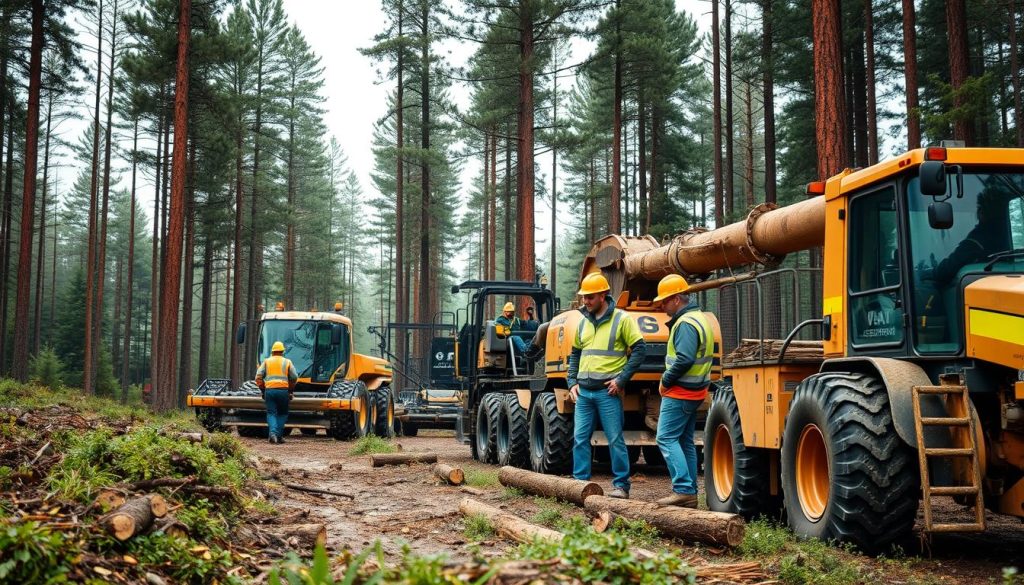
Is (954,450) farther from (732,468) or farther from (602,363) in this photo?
(602,363)

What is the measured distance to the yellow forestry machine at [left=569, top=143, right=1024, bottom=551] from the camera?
631 cm

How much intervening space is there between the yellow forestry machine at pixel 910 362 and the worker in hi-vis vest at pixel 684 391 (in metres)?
0.74

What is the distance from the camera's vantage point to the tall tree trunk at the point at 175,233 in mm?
23562

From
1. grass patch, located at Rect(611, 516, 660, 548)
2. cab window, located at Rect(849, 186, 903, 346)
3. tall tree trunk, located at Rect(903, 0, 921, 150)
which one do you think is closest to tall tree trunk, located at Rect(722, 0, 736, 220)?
tall tree trunk, located at Rect(903, 0, 921, 150)

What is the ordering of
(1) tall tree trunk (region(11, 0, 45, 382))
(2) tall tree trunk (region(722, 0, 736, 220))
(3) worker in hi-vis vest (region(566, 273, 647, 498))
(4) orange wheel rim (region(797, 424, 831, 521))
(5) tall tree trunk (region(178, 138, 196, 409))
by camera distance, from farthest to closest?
(5) tall tree trunk (region(178, 138, 196, 409)) → (2) tall tree trunk (region(722, 0, 736, 220)) → (1) tall tree trunk (region(11, 0, 45, 382)) → (3) worker in hi-vis vest (region(566, 273, 647, 498)) → (4) orange wheel rim (region(797, 424, 831, 521))

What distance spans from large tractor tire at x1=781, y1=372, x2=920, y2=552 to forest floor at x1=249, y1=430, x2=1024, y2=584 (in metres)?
0.19

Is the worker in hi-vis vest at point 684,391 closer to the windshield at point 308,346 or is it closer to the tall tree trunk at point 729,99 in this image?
the windshield at point 308,346

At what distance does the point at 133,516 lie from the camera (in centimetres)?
550

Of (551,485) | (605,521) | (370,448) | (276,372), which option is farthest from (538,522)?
(276,372)

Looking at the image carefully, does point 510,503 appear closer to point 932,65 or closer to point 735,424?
point 735,424

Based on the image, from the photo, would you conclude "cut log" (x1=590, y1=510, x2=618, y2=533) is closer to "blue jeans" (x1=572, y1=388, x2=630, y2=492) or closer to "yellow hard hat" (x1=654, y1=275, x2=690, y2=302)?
"blue jeans" (x1=572, y1=388, x2=630, y2=492)

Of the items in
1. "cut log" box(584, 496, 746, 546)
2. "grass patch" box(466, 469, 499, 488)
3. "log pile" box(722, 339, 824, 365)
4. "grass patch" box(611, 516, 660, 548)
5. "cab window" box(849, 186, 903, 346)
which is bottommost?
"grass patch" box(466, 469, 499, 488)

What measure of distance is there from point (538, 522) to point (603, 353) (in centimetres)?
218

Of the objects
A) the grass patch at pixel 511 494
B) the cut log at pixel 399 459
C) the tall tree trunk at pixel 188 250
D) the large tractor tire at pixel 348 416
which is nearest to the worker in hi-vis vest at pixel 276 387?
the large tractor tire at pixel 348 416
